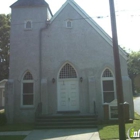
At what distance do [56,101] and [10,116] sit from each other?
3614 millimetres

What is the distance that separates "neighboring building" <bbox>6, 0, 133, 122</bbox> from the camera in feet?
52.2

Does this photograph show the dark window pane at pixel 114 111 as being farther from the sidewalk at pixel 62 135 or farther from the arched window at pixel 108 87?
the sidewalk at pixel 62 135

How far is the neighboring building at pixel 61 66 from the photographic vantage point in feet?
52.2

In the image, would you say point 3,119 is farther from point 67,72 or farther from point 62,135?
point 62,135

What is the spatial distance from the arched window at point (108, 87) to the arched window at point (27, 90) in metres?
5.62

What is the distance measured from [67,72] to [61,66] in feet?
2.28

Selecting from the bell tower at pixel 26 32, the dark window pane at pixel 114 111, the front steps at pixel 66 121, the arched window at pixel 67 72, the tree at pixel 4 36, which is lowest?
the front steps at pixel 66 121

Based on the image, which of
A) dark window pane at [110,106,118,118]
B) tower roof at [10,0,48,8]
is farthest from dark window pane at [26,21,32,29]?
dark window pane at [110,106,118,118]

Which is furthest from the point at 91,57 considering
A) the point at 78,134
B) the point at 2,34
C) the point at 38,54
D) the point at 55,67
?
the point at 2,34

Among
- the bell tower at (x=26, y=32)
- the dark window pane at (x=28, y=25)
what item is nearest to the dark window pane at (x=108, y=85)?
the bell tower at (x=26, y=32)

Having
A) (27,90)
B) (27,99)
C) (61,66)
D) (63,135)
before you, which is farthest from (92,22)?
(63,135)

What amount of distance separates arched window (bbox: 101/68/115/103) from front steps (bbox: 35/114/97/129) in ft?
9.25

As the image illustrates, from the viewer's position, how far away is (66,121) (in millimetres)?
13641

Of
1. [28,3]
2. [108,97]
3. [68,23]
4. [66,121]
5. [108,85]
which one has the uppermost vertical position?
[28,3]
